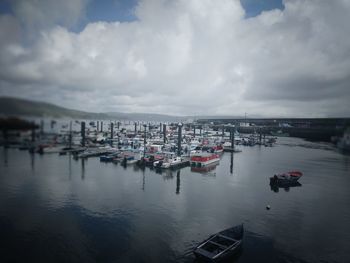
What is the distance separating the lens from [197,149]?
195 ft

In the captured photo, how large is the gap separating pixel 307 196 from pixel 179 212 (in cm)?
1588

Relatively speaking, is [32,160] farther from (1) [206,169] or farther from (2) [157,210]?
(1) [206,169]

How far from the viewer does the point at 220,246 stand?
13.1 meters

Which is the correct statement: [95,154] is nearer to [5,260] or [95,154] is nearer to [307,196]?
[5,260]

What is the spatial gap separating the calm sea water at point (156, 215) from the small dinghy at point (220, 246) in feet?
2.63

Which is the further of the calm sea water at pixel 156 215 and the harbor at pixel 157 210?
the harbor at pixel 157 210

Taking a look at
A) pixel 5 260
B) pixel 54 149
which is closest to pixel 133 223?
pixel 5 260

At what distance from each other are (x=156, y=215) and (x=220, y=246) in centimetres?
680

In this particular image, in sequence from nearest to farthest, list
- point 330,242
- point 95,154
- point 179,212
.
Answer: point 330,242 → point 179,212 → point 95,154

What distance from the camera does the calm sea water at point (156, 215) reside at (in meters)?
13.6

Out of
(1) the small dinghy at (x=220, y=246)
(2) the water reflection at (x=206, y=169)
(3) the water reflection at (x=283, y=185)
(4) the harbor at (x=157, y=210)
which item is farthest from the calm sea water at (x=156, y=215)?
(2) the water reflection at (x=206, y=169)

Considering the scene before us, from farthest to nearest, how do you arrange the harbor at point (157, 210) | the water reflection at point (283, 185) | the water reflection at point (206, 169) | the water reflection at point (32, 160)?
the water reflection at point (206, 169), the water reflection at point (32, 160), the water reflection at point (283, 185), the harbor at point (157, 210)

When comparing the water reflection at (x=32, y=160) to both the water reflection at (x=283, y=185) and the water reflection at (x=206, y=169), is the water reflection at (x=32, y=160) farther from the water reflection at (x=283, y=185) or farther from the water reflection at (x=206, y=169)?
the water reflection at (x=283, y=185)

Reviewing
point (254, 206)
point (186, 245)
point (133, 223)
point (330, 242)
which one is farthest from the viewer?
point (254, 206)
